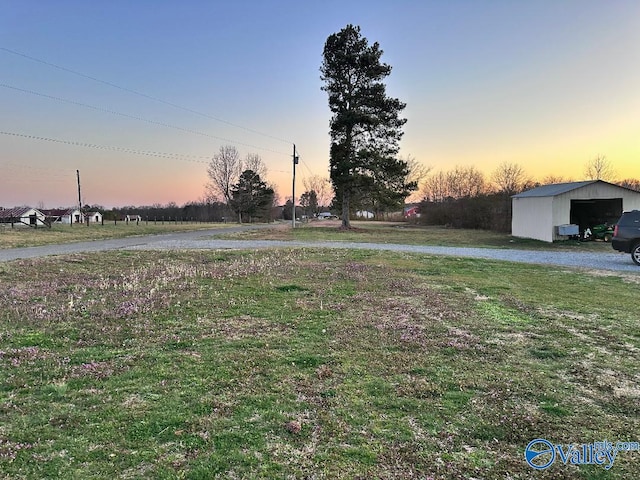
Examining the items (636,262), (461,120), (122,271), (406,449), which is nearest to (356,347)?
(406,449)

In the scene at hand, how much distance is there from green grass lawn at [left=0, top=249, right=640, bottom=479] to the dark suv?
7.47 m

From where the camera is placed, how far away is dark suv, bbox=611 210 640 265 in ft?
43.0

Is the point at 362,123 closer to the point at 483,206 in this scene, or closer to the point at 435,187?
the point at 483,206

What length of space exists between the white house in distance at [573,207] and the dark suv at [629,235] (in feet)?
24.9

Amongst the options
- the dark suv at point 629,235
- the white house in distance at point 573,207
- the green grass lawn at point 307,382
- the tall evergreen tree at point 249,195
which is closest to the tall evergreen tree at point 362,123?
the white house in distance at point 573,207

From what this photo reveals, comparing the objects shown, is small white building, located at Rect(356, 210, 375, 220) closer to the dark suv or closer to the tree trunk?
the tree trunk

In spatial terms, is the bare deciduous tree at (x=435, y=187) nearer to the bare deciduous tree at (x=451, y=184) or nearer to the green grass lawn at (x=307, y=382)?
the bare deciduous tree at (x=451, y=184)

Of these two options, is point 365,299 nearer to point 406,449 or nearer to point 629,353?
point 629,353

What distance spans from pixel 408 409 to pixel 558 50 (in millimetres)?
18151

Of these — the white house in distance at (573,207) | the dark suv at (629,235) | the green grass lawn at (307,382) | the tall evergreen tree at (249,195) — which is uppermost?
the tall evergreen tree at (249,195)

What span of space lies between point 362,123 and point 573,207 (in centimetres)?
1616

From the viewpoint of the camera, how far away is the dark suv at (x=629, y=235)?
13.1 metres

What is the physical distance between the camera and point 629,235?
521 inches

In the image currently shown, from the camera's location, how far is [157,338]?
4613mm
